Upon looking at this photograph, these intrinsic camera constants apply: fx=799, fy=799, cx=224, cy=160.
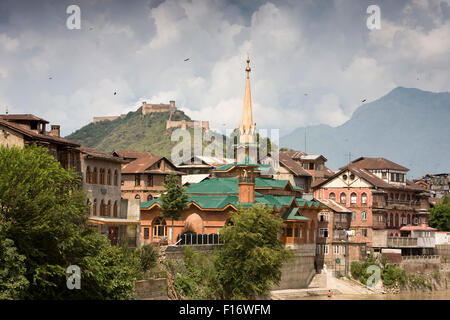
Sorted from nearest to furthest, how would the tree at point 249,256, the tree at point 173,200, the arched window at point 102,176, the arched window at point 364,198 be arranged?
the tree at point 249,256, the arched window at point 102,176, the tree at point 173,200, the arched window at point 364,198

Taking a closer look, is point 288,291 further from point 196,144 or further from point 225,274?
point 196,144

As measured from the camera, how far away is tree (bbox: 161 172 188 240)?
260ft

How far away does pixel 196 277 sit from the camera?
66125 mm

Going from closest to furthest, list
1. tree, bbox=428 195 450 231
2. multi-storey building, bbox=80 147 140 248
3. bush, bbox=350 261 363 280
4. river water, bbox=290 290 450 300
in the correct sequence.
Result: multi-storey building, bbox=80 147 140 248
river water, bbox=290 290 450 300
bush, bbox=350 261 363 280
tree, bbox=428 195 450 231

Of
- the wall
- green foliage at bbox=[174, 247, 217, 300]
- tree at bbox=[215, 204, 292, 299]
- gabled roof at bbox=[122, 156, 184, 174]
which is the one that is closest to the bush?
tree at bbox=[215, 204, 292, 299]

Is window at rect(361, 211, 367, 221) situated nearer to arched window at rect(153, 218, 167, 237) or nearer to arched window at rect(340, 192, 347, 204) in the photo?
arched window at rect(340, 192, 347, 204)

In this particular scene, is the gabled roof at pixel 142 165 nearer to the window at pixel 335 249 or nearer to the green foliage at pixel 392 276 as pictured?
the window at pixel 335 249

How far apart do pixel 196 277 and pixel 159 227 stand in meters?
18.3

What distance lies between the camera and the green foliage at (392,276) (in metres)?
97.9

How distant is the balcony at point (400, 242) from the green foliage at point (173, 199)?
3768 cm

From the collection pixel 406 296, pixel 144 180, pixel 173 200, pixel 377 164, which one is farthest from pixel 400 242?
pixel 173 200

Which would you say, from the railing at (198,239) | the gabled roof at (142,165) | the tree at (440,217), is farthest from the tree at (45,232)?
the tree at (440,217)

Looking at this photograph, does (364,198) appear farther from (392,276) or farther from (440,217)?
(440,217)

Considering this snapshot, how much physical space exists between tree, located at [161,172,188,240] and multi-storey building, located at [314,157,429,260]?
30.4m
